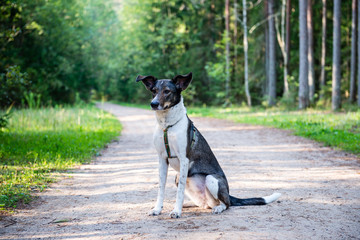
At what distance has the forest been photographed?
22.0 meters

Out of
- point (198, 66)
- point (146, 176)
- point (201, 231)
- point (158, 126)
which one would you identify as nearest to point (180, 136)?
point (158, 126)

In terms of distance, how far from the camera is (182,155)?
182 inches

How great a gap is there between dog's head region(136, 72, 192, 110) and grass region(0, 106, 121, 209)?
114 inches

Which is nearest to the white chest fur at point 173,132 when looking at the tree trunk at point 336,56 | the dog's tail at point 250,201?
the dog's tail at point 250,201

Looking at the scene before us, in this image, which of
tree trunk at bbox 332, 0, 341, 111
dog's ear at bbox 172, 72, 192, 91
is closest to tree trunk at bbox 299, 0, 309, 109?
tree trunk at bbox 332, 0, 341, 111

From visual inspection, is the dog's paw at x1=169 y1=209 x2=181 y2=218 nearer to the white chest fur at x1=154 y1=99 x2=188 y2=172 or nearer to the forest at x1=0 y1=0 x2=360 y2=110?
the white chest fur at x1=154 y1=99 x2=188 y2=172

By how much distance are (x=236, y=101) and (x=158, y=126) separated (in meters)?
27.3

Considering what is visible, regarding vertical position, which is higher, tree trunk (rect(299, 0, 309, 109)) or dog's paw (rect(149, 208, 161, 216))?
tree trunk (rect(299, 0, 309, 109))

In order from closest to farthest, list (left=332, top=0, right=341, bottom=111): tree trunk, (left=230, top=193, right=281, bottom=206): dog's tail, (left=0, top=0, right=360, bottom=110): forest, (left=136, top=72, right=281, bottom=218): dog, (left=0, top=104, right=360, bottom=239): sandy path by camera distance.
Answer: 1. (left=0, top=104, right=360, bottom=239): sandy path
2. (left=136, top=72, right=281, bottom=218): dog
3. (left=230, top=193, right=281, bottom=206): dog's tail
4. (left=332, top=0, right=341, bottom=111): tree trunk
5. (left=0, top=0, right=360, bottom=110): forest

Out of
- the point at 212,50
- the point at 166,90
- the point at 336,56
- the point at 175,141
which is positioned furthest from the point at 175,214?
the point at 212,50

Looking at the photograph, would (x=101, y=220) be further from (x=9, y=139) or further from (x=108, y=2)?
(x=108, y=2)

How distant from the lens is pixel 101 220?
4.45 metres

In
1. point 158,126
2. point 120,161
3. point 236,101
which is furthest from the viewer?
point 236,101

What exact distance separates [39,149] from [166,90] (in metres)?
6.30
